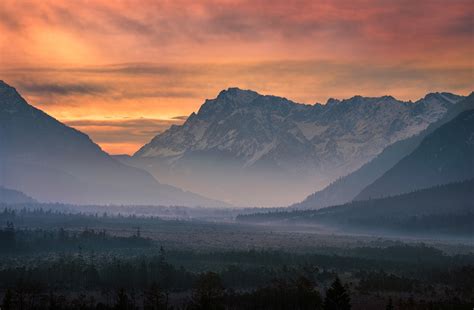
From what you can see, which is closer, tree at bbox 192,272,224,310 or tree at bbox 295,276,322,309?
tree at bbox 192,272,224,310

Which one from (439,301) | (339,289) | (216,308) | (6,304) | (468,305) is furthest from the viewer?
(439,301)

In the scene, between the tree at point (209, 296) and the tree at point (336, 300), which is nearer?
the tree at point (336, 300)

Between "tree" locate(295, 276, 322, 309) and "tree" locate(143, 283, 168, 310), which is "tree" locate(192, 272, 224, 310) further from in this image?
"tree" locate(295, 276, 322, 309)

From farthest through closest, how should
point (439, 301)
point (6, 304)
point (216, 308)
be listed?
point (439, 301) < point (216, 308) < point (6, 304)

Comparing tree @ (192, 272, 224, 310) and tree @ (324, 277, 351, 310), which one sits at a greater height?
tree @ (324, 277, 351, 310)

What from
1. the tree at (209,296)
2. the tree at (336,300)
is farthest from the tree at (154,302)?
the tree at (336,300)

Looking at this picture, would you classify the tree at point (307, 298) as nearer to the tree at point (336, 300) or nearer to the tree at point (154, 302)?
the tree at point (154, 302)

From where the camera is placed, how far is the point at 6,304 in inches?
6161

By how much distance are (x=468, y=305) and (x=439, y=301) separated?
12441 millimetres

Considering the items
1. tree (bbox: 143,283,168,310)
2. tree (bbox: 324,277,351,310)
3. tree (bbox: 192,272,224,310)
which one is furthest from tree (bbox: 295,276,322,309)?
tree (bbox: 324,277,351,310)

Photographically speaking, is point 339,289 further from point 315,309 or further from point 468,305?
point 468,305

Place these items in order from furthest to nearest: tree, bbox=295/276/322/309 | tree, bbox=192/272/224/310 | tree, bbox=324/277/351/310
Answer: tree, bbox=295/276/322/309
tree, bbox=192/272/224/310
tree, bbox=324/277/351/310

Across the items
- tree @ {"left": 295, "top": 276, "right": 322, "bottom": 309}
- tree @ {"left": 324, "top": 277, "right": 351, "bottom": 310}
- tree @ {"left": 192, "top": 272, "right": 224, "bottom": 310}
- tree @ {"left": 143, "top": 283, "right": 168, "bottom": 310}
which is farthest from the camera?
tree @ {"left": 295, "top": 276, "right": 322, "bottom": 309}

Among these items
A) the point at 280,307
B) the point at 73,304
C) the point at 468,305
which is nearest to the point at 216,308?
the point at 280,307
